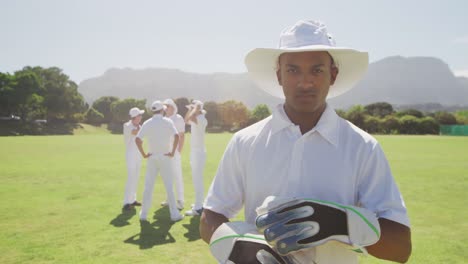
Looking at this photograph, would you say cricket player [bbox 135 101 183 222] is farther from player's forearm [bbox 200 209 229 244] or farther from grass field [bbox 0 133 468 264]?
player's forearm [bbox 200 209 229 244]

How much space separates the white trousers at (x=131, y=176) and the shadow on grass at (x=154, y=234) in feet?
4.26

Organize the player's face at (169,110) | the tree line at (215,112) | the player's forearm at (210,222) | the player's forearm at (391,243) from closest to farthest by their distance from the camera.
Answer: the player's forearm at (391,243)
the player's forearm at (210,222)
the player's face at (169,110)
the tree line at (215,112)

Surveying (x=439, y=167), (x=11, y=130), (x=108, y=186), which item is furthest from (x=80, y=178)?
(x=11, y=130)

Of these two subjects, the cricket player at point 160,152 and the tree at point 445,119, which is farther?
the tree at point 445,119

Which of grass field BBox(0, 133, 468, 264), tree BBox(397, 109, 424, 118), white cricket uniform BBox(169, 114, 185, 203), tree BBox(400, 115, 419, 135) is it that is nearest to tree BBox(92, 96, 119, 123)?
tree BBox(397, 109, 424, 118)

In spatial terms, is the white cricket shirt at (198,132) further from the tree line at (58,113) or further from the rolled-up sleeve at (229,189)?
the tree line at (58,113)

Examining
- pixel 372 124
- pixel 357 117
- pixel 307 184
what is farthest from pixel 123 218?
pixel 357 117

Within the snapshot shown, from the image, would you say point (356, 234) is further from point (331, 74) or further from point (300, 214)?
point (331, 74)

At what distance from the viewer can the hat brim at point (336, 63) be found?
2.18 m

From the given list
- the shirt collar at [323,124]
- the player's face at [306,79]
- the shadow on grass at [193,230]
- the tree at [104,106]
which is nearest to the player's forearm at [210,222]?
the shirt collar at [323,124]

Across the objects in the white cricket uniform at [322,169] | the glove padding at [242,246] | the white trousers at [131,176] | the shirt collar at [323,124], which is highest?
the shirt collar at [323,124]

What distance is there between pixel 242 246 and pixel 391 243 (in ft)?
2.37

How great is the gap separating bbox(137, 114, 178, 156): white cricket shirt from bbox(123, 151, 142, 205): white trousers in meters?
1.47

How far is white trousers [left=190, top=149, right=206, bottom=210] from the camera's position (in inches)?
332
